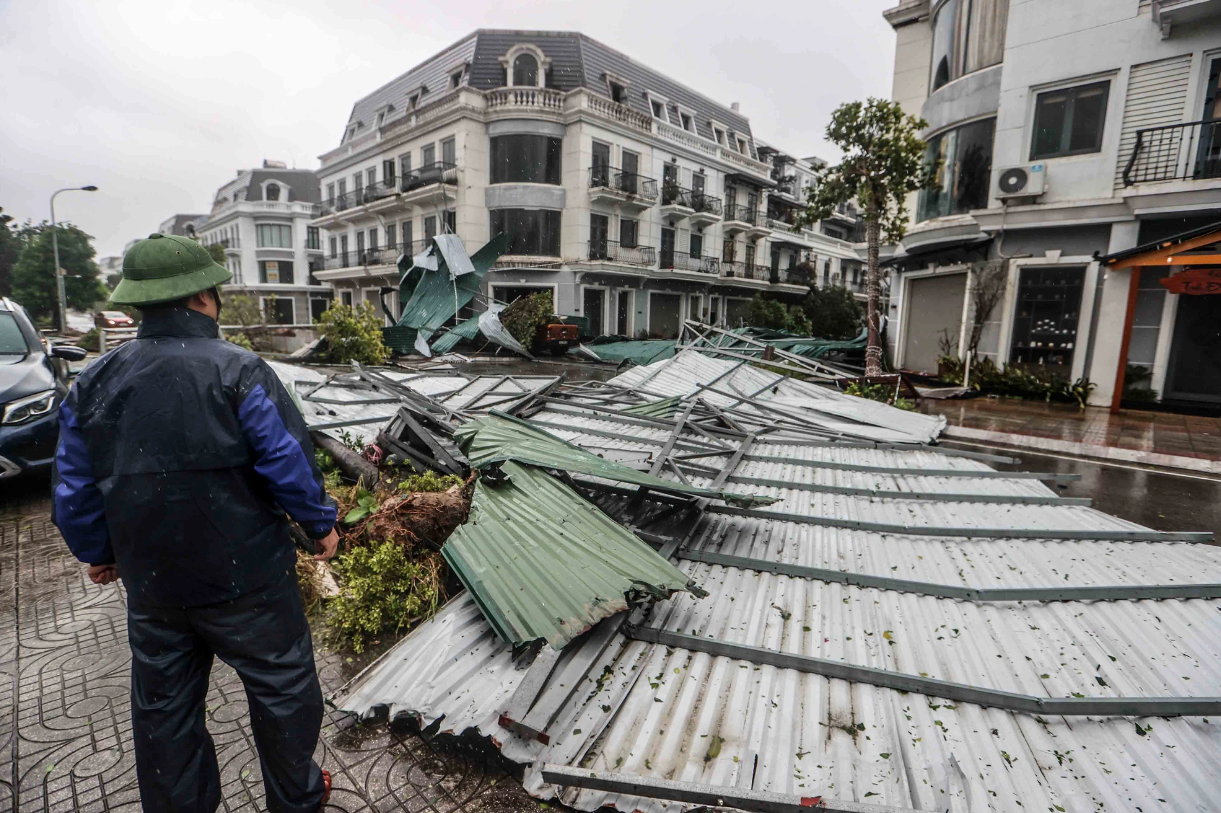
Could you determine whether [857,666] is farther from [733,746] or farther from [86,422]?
[86,422]

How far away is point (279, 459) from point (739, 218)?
35.2m

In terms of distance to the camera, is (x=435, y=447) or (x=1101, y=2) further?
(x=1101, y=2)

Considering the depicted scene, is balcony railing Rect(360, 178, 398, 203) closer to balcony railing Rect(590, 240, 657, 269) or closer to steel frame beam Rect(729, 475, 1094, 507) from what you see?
balcony railing Rect(590, 240, 657, 269)

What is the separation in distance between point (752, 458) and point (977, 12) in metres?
15.1

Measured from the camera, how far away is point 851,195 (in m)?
13.7

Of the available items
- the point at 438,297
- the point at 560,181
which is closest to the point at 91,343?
the point at 438,297

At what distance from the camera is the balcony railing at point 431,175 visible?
2573 cm

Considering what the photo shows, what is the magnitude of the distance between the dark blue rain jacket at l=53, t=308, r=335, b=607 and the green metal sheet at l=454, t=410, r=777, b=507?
212 centimetres

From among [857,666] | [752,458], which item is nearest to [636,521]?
[857,666]

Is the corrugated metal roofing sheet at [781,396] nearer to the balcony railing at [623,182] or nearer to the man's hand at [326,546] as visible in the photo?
the man's hand at [326,546]

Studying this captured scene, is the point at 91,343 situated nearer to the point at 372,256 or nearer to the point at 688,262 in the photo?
the point at 372,256

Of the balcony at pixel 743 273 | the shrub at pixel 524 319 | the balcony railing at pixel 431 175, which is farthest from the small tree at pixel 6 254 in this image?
the balcony at pixel 743 273

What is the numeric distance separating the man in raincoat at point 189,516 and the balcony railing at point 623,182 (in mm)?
25495

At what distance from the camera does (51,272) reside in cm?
3631
